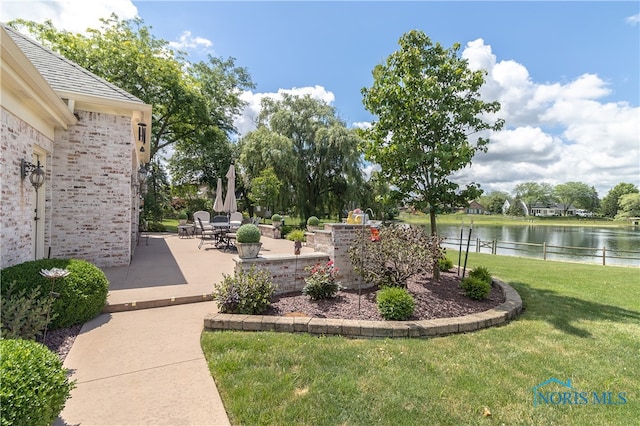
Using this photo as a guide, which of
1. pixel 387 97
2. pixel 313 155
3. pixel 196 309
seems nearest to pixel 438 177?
pixel 387 97

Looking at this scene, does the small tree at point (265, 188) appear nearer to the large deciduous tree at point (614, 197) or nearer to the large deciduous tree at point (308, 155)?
the large deciduous tree at point (308, 155)

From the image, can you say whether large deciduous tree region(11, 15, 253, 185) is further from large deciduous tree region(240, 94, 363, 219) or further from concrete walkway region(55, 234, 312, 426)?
concrete walkway region(55, 234, 312, 426)

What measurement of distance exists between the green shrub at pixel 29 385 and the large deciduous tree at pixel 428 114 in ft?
17.2

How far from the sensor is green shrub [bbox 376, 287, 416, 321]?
4016mm

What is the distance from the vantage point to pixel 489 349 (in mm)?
3369

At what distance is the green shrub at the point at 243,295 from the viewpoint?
402 centimetres

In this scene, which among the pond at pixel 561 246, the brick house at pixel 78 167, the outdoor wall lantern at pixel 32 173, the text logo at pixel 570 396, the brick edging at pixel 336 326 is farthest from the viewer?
the pond at pixel 561 246

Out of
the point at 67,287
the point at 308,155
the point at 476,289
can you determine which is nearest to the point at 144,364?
the point at 67,287

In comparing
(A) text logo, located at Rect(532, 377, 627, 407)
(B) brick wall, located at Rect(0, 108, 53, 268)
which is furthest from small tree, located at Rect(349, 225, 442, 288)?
(B) brick wall, located at Rect(0, 108, 53, 268)

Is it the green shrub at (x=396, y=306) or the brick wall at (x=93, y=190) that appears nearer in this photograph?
the green shrub at (x=396, y=306)

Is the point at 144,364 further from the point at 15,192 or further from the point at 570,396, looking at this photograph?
the point at 570,396

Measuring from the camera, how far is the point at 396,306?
4.03 metres

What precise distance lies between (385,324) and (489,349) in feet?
3.75

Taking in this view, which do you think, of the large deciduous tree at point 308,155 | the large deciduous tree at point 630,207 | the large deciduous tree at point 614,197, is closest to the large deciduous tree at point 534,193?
the large deciduous tree at point 614,197
